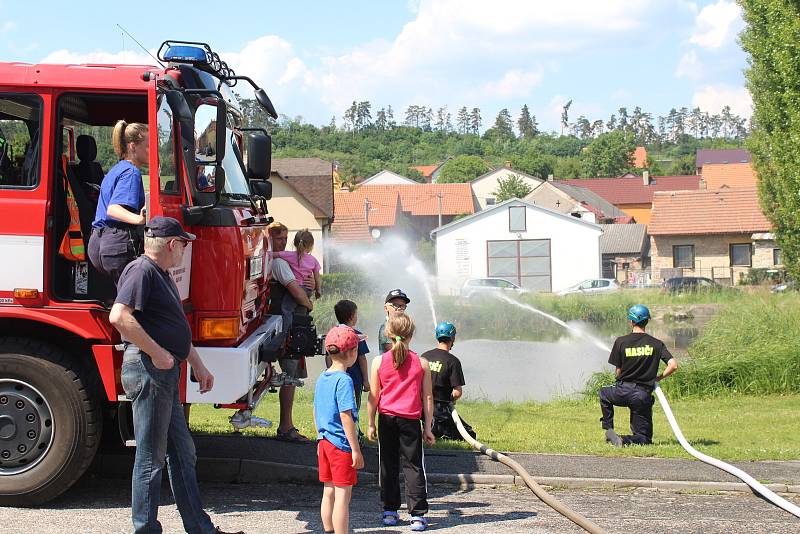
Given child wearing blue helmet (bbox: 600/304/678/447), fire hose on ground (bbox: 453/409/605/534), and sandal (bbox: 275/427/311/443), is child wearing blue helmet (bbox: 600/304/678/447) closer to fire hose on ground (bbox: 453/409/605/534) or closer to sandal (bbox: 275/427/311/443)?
fire hose on ground (bbox: 453/409/605/534)

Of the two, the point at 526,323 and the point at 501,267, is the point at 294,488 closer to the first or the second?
the point at 526,323

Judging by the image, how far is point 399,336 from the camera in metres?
6.84

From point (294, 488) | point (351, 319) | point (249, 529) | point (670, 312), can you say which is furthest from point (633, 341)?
point (670, 312)

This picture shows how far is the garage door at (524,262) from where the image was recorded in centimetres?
6078

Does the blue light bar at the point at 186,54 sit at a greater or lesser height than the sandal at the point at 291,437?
greater

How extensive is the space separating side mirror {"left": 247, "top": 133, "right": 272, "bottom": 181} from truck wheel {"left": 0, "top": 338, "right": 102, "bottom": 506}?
2050 mm

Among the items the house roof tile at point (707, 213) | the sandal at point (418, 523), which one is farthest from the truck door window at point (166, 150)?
the house roof tile at point (707, 213)

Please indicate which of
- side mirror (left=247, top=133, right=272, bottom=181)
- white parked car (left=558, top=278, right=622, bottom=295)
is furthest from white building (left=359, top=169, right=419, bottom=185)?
side mirror (left=247, top=133, right=272, bottom=181)

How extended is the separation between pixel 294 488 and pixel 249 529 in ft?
4.35

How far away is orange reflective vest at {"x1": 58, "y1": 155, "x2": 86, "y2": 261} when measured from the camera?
6.92 metres

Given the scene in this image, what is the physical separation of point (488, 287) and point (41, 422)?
4868 cm

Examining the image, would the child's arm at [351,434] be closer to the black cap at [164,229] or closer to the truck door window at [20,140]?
the black cap at [164,229]

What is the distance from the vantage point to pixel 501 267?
61.7 meters

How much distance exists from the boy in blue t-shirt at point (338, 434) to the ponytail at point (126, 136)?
6.55 feet
